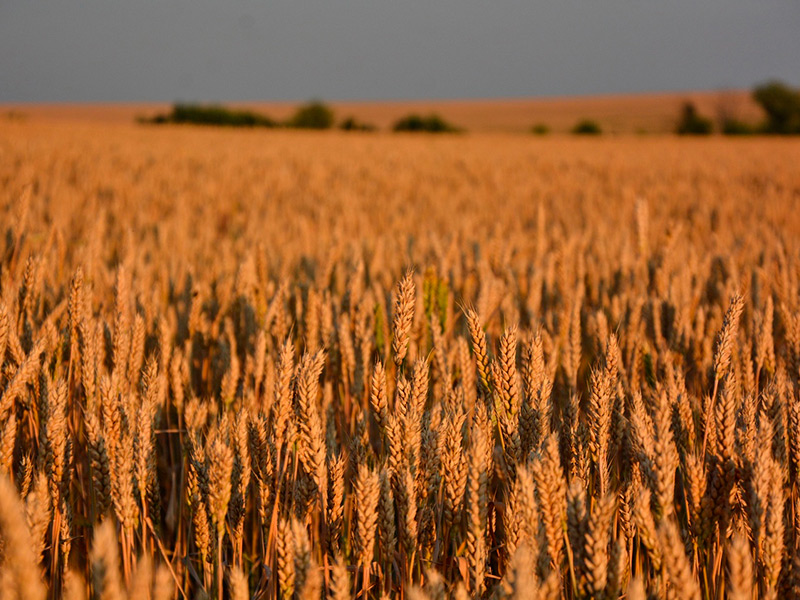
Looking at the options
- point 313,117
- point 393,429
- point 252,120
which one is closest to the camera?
point 393,429

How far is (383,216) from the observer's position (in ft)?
16.7

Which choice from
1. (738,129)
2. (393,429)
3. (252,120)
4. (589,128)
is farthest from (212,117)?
(393,429)

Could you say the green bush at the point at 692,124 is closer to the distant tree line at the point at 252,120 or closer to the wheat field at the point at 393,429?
the distant tree line at the point at 252,120

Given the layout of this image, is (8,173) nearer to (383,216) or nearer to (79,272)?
(383,216)

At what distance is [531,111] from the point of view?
5909cm

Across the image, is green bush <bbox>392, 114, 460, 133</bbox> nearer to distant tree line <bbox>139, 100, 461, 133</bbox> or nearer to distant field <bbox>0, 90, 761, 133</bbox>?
distant tree line <bbox>139, 100, 461, 133</bbox>

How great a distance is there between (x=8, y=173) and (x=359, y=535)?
6.16m

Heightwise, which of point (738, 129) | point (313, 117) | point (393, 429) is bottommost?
point (393, 429)

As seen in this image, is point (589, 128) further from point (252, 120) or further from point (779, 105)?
point (252, 120)

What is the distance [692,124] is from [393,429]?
40938 mm

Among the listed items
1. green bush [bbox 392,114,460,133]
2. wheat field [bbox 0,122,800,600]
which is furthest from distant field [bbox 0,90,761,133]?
wheat field [bbox 0,122,800,600]

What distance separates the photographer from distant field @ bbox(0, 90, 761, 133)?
1857 inches

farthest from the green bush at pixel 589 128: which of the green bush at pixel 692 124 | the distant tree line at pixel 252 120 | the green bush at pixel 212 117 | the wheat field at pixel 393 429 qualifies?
the wheat field at pixel 393 429

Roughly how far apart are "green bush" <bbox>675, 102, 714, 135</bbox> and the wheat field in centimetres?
3708
